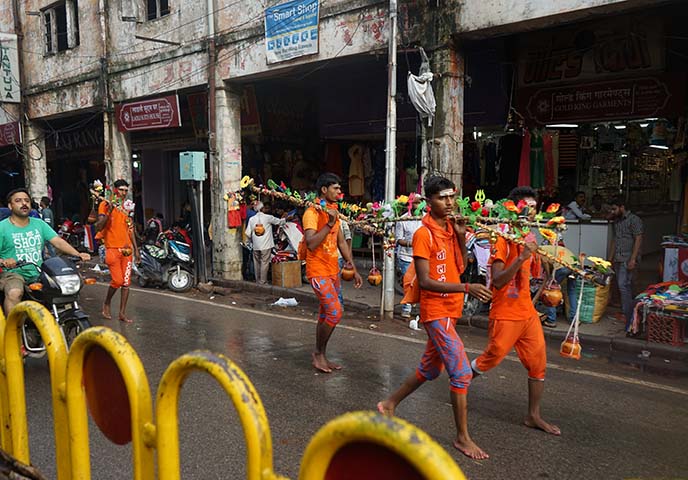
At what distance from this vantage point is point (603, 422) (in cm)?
437

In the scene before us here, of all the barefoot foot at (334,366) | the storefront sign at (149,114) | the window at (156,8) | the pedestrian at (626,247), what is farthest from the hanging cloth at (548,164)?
the window at (156,8)

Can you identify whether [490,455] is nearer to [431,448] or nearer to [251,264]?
[431,448]

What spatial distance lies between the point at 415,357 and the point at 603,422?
2.20 metres

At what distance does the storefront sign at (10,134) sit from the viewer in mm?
17281

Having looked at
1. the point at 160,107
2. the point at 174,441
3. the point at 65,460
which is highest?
the point at 160,107

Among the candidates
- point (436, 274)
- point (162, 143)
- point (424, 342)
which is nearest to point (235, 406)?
point (436, 274)

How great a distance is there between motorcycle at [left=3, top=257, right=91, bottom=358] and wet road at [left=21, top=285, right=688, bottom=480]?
0.38m

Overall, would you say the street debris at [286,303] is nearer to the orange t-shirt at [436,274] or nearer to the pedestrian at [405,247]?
the pedestrian at [405,247]

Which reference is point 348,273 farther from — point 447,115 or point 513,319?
point 447,115

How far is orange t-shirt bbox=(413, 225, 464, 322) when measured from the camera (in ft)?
12.5

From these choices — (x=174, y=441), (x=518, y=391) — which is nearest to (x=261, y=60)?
(x=518, y=391)

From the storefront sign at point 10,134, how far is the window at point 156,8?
23.3 feet

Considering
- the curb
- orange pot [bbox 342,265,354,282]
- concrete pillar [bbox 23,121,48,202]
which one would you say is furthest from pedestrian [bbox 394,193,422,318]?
concrete pillar [bbox 23,121,48,202]

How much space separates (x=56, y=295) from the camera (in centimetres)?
527
